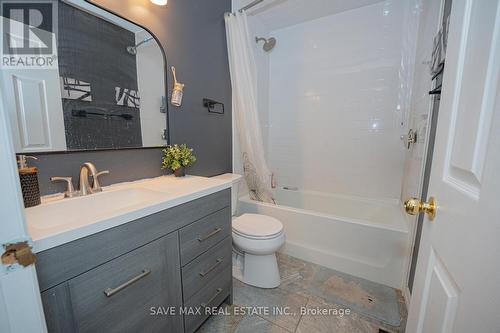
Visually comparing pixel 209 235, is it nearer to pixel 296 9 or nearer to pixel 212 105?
pixel 212 105

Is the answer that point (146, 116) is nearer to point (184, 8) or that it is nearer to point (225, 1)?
point (184, 8)

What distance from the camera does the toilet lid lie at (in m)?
1.50

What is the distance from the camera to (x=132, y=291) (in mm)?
792

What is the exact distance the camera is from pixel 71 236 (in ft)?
1.97

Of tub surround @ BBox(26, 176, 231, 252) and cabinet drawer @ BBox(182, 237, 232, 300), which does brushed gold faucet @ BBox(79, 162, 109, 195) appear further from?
cabinet drawer @ BBox(182, 237, 232, 300)

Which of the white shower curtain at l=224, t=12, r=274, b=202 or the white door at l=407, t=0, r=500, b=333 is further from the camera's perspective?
the white shower curtain at l=224, t=12, r=274, b=202

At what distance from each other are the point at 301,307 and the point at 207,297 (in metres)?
0.68

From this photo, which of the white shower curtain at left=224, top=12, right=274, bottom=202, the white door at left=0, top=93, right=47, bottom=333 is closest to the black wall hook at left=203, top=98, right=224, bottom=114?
the white shower curtain at left=224, top=12, right=274, bottom=202

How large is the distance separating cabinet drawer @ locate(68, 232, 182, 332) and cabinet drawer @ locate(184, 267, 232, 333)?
0.08 metres

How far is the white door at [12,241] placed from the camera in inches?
14.4

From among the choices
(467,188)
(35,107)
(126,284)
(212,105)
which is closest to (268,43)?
(212,105)

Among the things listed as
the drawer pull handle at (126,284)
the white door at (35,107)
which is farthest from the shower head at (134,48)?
the drawer pull handle at (126,284)

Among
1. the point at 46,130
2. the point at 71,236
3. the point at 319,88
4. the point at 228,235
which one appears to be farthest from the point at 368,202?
the point at 46,130

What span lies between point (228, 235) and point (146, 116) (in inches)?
37.8
